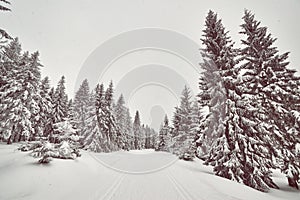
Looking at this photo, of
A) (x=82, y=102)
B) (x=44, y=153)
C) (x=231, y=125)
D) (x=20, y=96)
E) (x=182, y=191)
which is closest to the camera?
(x=182, y=191)

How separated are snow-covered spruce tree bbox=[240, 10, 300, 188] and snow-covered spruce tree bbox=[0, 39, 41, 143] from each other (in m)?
27.0

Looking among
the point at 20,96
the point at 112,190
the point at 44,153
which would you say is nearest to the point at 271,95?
the point at 112,190

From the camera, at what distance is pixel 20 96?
24.0 m

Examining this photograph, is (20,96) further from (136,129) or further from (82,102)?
(136,129)

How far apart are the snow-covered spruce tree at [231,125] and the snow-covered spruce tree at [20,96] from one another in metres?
23.9

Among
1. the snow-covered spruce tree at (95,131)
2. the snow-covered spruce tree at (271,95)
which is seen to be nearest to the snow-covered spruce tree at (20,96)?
the snow-covered spruce tree at (95,131)

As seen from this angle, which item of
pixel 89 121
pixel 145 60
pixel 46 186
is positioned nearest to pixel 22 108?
pixel 89 121

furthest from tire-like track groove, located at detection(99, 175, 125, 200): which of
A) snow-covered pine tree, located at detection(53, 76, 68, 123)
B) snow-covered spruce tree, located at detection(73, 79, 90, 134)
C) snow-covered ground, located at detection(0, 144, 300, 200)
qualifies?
snow-covered spruce tree, located at detection(73, 79, 90, 134)

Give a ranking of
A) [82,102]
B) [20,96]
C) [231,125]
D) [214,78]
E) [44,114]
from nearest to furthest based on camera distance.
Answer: [231,125] → [214,78] → [20,96] → [44,114] → [82,102]

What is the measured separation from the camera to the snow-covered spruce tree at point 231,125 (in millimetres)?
11430

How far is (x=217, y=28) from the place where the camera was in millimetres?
14750

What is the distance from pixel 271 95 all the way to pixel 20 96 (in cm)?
2995

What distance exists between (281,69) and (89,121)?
2797 centimetres

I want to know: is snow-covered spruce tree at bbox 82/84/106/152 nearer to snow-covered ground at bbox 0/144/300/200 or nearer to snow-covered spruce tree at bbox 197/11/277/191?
snow-covered ground at bbox 0/144/300/200
